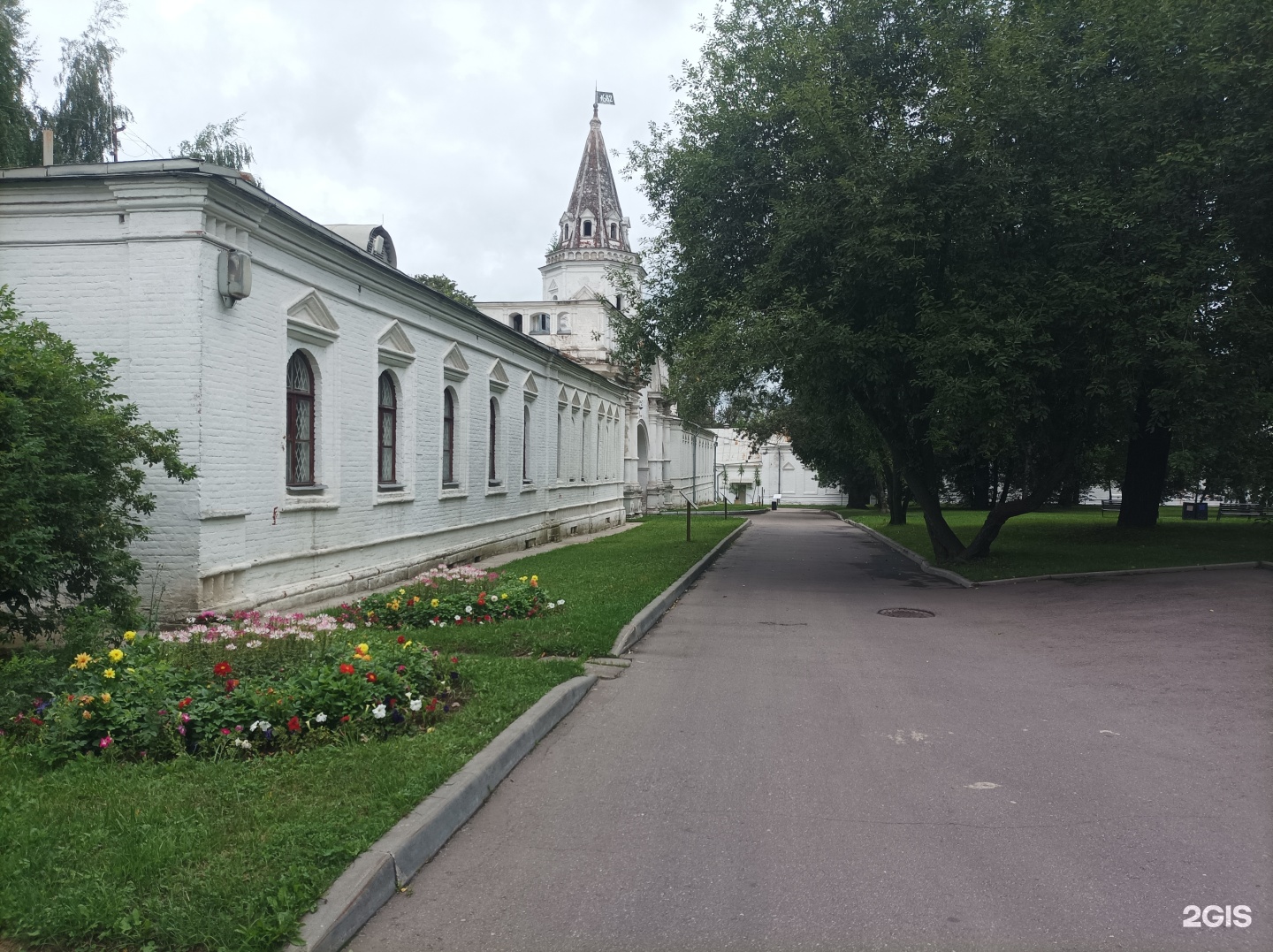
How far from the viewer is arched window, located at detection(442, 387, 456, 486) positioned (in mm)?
18172

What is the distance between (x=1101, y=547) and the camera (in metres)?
21.2

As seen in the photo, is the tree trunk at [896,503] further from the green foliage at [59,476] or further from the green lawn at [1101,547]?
the green foliage at [59,476]

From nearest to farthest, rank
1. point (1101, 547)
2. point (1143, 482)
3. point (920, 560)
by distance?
point (920, 560) → point (1101, 547) → point (1143, 482)

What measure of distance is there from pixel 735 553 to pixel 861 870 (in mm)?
19488

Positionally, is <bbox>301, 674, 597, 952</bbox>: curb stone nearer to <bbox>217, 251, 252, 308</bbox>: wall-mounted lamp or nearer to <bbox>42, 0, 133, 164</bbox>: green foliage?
<bbox>217, 251, 252, 308</bbox>: wall-mounted lamp

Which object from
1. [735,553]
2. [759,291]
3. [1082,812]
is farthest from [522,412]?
[1082,812]

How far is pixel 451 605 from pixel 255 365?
373cm

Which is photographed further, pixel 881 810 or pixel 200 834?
pixel 881 810

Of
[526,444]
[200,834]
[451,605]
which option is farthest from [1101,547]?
[200,834]

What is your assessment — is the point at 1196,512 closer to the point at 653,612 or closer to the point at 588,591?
the point at 588,591

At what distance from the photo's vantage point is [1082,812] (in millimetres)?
4980

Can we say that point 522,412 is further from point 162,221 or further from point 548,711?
point 548,711

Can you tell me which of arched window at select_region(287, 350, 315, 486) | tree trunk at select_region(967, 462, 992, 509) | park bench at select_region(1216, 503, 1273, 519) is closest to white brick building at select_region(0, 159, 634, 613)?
arched window at select_region(287, 350, 315, 486)

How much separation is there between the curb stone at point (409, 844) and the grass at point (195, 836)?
0.22 ft
